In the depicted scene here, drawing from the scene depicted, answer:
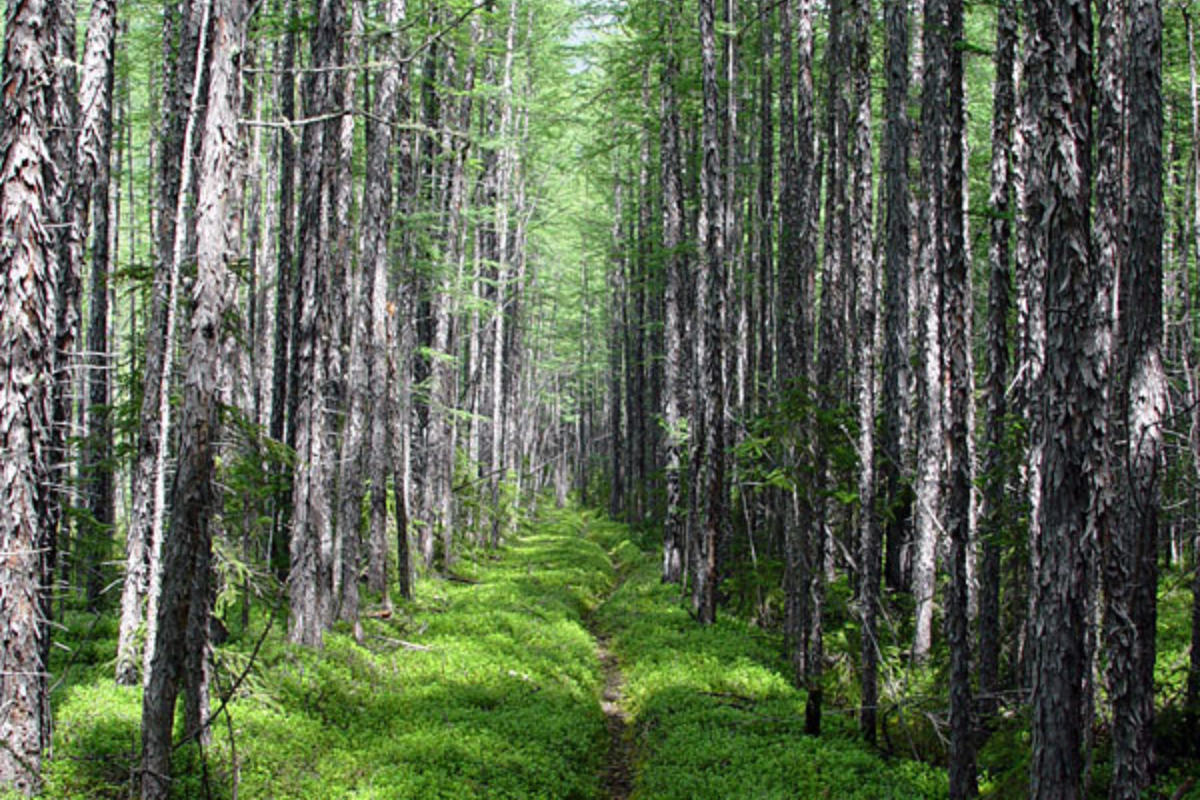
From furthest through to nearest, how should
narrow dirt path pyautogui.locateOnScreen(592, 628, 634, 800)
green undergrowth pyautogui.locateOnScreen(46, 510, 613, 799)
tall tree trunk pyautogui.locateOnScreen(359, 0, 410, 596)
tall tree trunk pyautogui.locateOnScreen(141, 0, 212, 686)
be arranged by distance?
tall tree trunk pyautogui.locateOnScreen(359, 0, 410, 596)
narrow dirt path pyautogui.locateOnScreen(592, 628, 634, 800)
green undergrowth pyautogui.locateOnScreen(46, 510, 613, 799)
tall tree trunk pyautogui.locateOnScreen(141, 0, 212, 686)

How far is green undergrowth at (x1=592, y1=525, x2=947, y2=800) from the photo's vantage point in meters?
8.52

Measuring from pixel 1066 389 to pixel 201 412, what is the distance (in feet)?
19.9

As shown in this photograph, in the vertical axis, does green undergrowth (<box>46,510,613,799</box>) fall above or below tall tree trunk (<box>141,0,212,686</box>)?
below

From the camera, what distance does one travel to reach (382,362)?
52.3 ft

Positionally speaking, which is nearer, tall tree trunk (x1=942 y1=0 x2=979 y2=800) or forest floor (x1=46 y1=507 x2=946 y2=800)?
tall tree trunk (x1=942 y1=0 x2=979 y2=800)

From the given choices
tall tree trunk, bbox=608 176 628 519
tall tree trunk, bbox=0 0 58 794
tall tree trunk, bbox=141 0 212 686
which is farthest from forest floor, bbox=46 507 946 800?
tall tree trunk, bbox=608 176 628 519

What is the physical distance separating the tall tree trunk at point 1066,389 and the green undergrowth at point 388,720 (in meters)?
4.82

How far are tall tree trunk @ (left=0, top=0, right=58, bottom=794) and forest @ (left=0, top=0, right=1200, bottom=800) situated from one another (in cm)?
3

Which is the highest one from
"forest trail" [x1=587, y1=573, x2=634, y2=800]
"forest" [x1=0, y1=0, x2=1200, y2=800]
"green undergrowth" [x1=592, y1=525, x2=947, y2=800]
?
"forest" [x1=0, y1=0, x2=1200, y2=800]

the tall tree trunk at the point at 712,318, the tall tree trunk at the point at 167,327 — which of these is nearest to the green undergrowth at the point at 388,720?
the tall tree trunk at the point at 167,327

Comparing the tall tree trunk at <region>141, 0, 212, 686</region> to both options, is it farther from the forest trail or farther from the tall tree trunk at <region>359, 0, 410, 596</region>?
the forest trail

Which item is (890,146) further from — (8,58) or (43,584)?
(43,584)

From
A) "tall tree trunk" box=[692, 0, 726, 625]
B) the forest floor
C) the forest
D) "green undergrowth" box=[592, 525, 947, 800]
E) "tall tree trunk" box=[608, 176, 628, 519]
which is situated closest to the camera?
the forest

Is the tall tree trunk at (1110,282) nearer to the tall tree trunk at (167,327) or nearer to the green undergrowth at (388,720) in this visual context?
the green undergrowth at (388,720)
